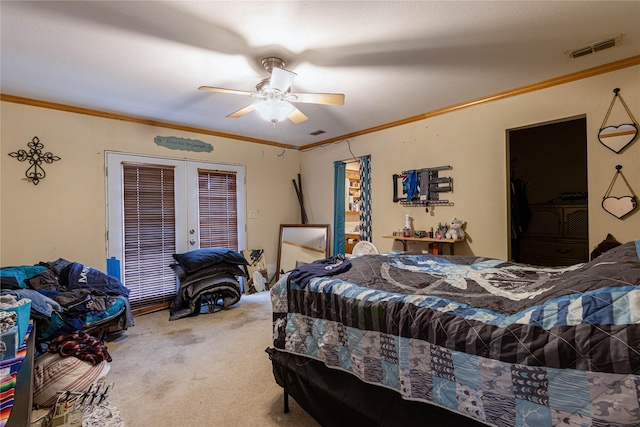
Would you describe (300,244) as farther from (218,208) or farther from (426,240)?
(426,240)

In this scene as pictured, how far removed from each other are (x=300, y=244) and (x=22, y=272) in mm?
3294

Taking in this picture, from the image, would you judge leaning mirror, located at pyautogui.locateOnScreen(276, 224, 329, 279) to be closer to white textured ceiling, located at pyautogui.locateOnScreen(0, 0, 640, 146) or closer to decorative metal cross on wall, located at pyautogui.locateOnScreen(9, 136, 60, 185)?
white textured ceiling, located at pyautogui.locateOnScreen(0, 0, 640, 146)

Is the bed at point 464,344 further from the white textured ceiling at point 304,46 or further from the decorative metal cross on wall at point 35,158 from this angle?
the decorative metal cross on wall at point 35,158

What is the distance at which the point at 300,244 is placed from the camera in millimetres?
4980

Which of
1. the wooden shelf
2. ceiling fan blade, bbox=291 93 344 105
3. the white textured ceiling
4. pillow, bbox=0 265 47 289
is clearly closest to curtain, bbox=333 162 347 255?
the wooden shelf

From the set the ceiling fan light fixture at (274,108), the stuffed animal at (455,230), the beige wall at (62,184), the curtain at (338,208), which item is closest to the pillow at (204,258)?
the beige wall at (62,184)

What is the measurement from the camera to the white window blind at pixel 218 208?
4.32 meters

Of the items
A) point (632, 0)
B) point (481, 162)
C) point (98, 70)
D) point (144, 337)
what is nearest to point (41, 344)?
point (144, 337)

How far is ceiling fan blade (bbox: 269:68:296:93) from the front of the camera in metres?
2.03

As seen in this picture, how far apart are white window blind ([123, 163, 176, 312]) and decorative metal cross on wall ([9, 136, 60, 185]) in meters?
0.75

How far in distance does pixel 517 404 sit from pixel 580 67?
284cm

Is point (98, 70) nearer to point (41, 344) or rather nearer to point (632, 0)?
point (41, 344)

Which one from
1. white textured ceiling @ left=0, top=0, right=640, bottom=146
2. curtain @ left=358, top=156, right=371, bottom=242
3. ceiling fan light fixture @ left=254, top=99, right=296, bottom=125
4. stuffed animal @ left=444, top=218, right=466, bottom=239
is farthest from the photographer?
curtain @ left=358, top=156, right=371, bottom=242

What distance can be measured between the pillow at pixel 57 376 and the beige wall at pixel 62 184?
5.33 feet
